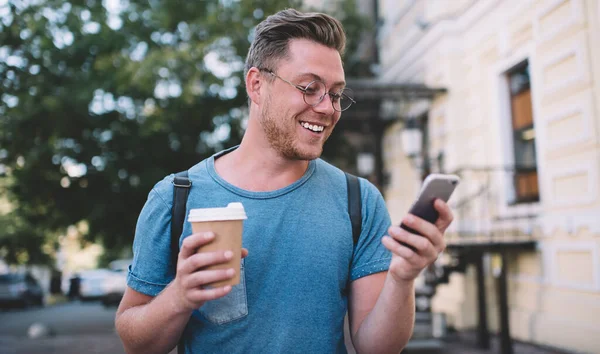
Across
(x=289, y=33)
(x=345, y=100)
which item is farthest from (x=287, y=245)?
(x=289, y=33)

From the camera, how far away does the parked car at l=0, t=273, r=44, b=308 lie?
2064cm

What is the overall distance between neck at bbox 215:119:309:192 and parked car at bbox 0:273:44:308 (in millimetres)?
22005

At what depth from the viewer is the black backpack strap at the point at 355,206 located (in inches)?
76.9

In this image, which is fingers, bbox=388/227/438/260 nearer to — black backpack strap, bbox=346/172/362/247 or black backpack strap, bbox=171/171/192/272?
black backpack strap, bbox=346/172/362/247

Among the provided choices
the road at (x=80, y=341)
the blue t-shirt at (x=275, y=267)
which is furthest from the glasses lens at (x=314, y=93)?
the road at (x=80, y=341)

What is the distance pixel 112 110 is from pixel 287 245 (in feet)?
38.6

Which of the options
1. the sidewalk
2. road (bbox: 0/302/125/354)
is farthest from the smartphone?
road (bbox: 0/302/125/354)

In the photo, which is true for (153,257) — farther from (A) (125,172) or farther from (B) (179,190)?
(A) (125,172)

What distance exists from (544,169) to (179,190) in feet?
20.6

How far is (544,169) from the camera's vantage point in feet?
23.1

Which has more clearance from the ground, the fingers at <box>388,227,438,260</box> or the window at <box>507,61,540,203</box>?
the window at <box>507,61,540,203</box>

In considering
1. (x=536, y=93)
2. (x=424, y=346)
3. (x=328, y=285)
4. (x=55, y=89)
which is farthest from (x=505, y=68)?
(x=55, y=89)

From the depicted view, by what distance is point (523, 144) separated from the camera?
25.7 feet

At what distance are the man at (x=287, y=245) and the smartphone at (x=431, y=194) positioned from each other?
0.68 ft
